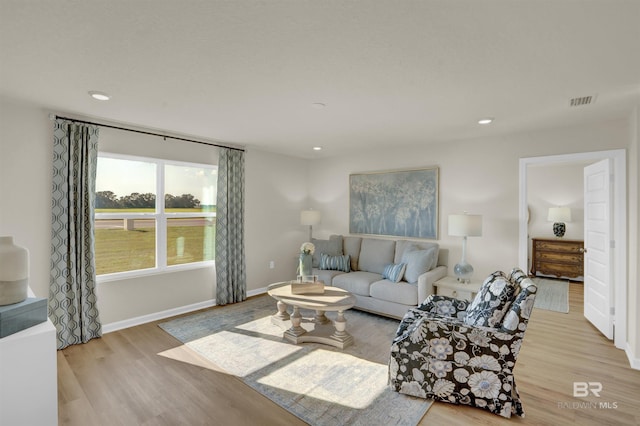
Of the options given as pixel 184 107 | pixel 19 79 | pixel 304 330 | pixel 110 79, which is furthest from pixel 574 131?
pixel 19 79

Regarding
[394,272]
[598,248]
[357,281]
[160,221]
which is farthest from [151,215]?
[598,248]

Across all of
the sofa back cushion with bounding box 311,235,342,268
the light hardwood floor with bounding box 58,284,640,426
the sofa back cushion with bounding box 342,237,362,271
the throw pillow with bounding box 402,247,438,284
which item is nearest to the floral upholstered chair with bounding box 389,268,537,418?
the light hardwood floor with bounding box 58,284,640,426

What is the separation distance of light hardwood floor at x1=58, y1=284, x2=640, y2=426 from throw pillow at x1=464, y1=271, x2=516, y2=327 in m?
0.64

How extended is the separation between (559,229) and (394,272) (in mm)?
4662

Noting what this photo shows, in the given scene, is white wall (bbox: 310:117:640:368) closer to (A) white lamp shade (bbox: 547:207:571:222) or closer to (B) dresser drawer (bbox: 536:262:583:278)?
(B) dresser drawer (bbox: 536:262:583:278)

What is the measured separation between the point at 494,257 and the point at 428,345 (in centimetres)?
236

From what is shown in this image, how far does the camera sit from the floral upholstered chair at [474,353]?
2.20 meters

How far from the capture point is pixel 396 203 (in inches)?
198

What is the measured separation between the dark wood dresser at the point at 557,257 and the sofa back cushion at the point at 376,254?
388cm

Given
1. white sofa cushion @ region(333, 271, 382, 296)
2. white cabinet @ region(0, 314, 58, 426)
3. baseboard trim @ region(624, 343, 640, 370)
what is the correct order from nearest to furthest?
white cabinet @ region(0, 314, 58, 426) → baseboard trim @ region(624, 343, 640, 370) → white sofa cushion @ region(333, 271, 382, 296)

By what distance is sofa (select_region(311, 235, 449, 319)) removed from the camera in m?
3.96

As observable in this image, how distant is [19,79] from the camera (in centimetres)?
241

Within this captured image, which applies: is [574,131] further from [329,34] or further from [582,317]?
[329,34]

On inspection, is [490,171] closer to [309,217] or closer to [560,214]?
[309,217]
